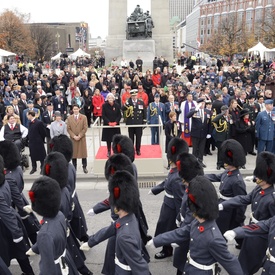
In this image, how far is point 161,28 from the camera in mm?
30281

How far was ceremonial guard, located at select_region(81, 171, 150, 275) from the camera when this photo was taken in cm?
444

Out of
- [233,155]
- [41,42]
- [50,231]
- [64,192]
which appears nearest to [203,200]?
[50,231]

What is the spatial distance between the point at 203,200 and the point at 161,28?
2718cm

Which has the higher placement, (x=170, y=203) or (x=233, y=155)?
(x=233, y=155)

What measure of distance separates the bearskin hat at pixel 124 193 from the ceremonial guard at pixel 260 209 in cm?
136

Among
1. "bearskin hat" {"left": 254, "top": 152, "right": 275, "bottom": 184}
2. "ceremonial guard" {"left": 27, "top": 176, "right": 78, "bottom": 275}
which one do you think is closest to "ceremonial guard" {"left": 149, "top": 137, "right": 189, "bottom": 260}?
"bearskin hat" {"left": 254, "top": 152, "right": 275, "bottom": 184}

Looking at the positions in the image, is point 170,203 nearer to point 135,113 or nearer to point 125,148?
point 125,148

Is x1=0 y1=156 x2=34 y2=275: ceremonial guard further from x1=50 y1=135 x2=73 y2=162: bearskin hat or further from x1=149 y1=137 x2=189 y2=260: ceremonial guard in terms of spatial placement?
x1=149 y1=137 x2=189 y2=260: ceremonial guard

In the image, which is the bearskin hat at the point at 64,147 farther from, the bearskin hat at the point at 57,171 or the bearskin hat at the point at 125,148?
the bearskin hat at the point at 57,171

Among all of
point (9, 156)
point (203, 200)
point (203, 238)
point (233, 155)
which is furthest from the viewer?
point (9, 156)

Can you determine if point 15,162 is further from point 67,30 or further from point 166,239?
point 67,30

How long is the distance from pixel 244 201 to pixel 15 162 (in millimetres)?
3525

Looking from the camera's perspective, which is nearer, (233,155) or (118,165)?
(118,165)

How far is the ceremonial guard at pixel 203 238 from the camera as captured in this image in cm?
429
